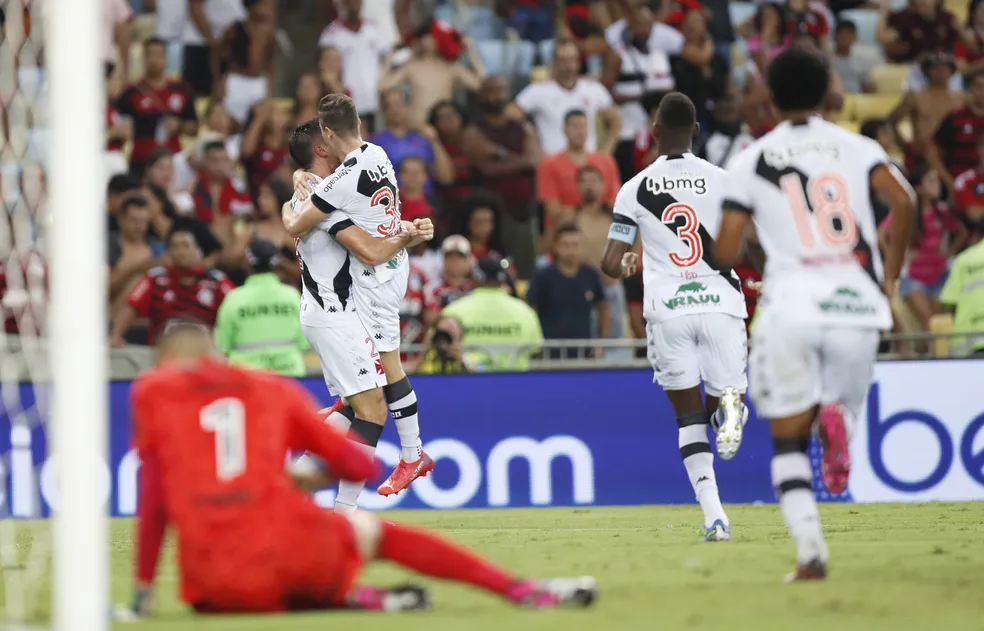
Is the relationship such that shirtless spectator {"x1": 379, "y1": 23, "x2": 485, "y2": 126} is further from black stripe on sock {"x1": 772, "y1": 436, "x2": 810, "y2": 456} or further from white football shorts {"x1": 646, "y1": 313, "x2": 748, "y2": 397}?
black stripe on sock {"x1": 772, "y1": 436, "x2": 810, "y2": 456}

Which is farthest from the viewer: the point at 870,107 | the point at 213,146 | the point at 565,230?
the point at 870,107

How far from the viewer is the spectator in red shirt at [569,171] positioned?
17.6m

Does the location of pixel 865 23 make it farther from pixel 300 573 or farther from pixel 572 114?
pixel 300 573

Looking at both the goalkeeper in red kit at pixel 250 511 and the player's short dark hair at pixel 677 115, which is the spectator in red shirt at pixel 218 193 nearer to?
the player's short dark hair at pixel 677 115

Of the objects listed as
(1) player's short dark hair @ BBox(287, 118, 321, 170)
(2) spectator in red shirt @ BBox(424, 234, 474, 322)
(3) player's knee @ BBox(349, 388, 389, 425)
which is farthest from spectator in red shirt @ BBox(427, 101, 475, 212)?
(3) player's knee @ BBox(349, 388, 389, 425)

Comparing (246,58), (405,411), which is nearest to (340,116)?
(405,411)

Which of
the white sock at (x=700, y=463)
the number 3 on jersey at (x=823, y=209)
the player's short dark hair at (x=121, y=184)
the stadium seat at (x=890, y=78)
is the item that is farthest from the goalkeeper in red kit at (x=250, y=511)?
the stadium seat at (x=890, y=78)

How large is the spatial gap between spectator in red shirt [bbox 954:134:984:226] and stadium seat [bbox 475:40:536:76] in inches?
217

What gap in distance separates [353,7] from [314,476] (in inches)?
539

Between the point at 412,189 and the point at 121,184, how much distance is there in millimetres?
3023

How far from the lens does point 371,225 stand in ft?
35.4

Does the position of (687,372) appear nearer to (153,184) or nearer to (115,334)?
(115,334)

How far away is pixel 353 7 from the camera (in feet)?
62.2

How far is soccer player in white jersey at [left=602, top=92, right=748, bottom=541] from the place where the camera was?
10.0 metres
